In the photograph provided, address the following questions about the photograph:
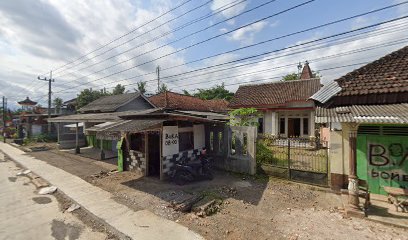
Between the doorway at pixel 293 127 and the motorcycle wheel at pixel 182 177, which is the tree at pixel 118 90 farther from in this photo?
the motorcycle wheel at pixel 182 177

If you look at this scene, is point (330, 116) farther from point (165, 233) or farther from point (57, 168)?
point (57, 168)

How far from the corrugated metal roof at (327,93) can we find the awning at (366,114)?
1.41ft

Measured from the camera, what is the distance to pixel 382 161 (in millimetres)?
6742

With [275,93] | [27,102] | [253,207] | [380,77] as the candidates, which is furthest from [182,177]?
[27,102]

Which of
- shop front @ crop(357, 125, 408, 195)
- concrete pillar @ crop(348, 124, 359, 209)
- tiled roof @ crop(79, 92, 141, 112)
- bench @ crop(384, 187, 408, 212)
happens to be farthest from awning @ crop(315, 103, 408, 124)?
tiled roof @ crop(79, 92, 141, 112)

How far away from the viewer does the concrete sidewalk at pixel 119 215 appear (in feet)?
17.1

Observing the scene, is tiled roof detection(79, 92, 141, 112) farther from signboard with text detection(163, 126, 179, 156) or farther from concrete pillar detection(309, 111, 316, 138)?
concrete pillar detection(309, 111, 316, 138)

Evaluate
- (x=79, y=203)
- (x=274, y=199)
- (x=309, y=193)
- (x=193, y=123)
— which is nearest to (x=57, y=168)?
(x=79, y=203)

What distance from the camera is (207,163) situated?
965cm

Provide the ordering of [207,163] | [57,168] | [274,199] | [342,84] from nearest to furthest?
[274,199]
[342,84]
[207,163]
[57,168]

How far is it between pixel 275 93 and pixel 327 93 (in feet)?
46.1

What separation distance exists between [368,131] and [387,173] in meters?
1.39

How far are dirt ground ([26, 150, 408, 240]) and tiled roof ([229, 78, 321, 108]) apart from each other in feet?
39.9

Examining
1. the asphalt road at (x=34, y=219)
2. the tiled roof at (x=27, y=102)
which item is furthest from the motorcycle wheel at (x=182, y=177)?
the tiled roof at (x=27, y=102)
